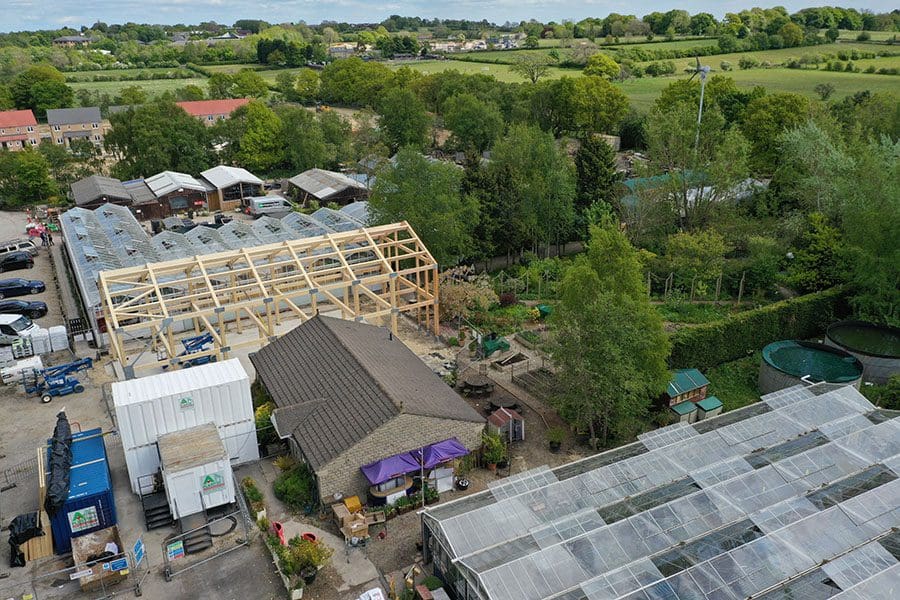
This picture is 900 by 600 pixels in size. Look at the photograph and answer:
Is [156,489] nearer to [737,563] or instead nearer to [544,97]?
[737,563]

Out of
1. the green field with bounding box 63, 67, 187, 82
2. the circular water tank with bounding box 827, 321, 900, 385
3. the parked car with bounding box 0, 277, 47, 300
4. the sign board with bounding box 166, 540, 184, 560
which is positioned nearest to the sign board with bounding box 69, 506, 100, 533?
the sign board with bounding box 166, 540, 184, 560

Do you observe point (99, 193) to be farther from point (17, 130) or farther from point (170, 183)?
point (17, 130)

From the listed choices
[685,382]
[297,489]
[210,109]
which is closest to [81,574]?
[297,489]

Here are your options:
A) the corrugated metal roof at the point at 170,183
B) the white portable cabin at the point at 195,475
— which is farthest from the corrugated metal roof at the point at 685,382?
the corrugated metal roof at the point at 170,183

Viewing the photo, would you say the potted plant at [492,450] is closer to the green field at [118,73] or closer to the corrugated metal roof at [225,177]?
the corrugated metal roof at [225,177]

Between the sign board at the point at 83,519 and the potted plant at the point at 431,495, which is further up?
the sign board at the point at 83,519

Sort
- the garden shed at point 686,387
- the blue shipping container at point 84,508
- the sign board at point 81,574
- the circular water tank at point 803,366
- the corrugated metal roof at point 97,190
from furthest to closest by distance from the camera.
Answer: the corrugated metal roof at point 97,190, the circular water tank at point 803,366, the garden shed at point 686,387, the blue shipping container at point 84,508, the sign board at point 81,574
